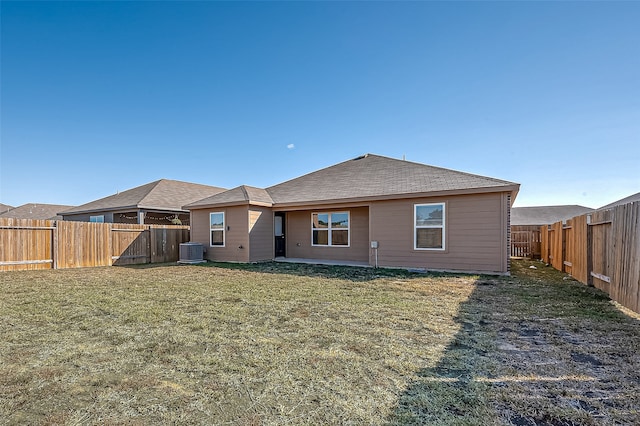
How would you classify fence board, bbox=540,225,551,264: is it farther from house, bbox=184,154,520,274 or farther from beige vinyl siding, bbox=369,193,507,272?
beige vinyl siding, bbox=369,193,507,272

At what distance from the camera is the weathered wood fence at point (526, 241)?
14.8 metres

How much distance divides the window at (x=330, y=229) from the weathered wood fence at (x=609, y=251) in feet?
22.4

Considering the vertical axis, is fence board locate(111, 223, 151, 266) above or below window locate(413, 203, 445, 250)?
below

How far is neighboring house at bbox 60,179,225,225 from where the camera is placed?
16453mm

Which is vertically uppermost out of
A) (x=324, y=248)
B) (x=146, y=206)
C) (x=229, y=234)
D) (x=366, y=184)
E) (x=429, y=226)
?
(x=366, y=184)

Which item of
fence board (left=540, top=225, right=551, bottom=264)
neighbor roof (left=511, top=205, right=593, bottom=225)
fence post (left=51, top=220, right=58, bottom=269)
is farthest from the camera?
neighbor roof (left=511, top=205, right=593, bottom=225)

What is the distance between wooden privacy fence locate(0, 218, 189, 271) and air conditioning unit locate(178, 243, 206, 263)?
1914mm

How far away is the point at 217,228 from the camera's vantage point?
12719mm

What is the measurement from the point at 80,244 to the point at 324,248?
896 centimetres

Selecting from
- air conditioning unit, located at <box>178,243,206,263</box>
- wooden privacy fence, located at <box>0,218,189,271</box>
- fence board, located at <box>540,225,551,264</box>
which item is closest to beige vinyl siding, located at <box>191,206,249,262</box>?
air conditioning unit, located at <box>178,243,206,263</box>

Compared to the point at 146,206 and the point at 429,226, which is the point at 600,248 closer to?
the point at 429,226

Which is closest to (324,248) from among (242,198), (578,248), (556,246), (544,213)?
(242,198)

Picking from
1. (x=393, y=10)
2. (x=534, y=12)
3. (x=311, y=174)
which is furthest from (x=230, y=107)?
(x=534, y=12)

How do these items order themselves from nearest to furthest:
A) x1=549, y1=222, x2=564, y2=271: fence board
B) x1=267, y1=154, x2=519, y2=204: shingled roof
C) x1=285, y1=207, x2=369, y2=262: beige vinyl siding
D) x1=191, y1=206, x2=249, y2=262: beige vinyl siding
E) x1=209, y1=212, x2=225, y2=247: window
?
x1=267, y1=154, x2=519, y2=204: shingled roof < x1=549, y1=222, x2=564, y2=271: fence board < x1=285, y1=207, x2=369, y2=262: beige vinyl siding < x1=191, y1=206, x2=249, y2=262: beige vinyl siding < x1=209, y1=212, x2=225, y2=247: window
